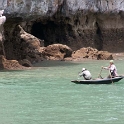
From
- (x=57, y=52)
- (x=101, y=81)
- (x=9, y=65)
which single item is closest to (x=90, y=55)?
(x=57, y=52)

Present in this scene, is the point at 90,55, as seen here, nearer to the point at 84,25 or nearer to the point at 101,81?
the point at 84,25

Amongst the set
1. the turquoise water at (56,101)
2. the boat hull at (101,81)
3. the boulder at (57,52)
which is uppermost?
the boulder at (57,52)

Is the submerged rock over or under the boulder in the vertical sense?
under

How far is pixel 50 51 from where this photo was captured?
101 ft

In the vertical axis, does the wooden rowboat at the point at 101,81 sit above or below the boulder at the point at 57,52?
below

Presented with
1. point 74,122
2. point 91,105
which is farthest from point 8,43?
point 74,122

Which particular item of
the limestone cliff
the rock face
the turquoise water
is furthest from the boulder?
the turquoise water

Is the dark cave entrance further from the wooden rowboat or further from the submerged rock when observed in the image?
the wooden rowboat

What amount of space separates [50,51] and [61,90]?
47.6 ft

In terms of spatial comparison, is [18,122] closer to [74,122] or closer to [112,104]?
[74,122]

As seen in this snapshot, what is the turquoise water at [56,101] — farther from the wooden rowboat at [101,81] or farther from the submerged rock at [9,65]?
the submerged rock at [9,65]

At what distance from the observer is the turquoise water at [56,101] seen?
11.8 metres

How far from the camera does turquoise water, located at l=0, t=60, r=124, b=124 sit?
11763mm

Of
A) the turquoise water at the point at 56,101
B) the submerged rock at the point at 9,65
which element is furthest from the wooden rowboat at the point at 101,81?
the submerged rock at the point at 9,65
